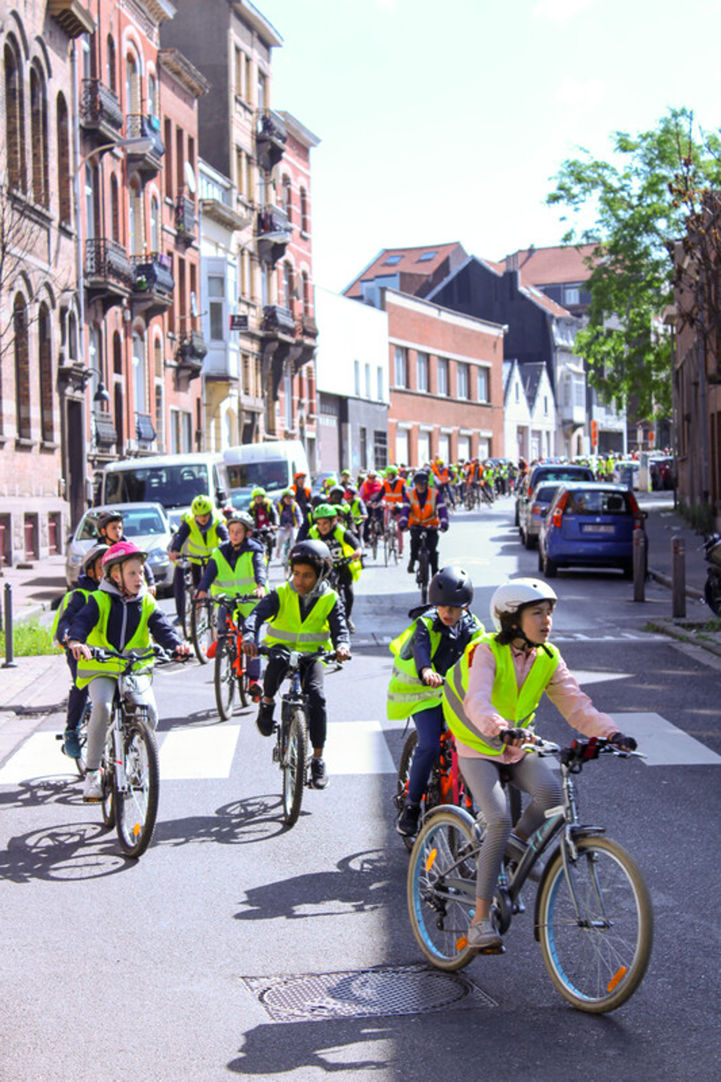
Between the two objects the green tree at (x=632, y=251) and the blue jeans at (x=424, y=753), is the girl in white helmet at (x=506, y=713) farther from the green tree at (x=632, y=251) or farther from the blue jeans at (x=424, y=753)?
the green tree at (x=632, y=251)

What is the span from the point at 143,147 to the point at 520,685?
39.9 m

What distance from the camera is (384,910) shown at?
22.1 ft

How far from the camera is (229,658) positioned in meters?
12.5

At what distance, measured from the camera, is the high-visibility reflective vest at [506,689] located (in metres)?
5.64

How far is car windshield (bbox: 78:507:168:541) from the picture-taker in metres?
24.7

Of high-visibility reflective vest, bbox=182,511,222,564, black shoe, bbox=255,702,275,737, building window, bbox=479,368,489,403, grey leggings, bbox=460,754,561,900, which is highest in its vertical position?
building window, bbox=479,368,489,403

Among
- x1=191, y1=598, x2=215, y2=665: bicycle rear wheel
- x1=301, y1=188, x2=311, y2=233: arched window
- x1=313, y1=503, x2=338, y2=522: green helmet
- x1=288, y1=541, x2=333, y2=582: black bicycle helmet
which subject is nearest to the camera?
x1=288, y1=541, x2=333, y2=582: black bicycle helmet

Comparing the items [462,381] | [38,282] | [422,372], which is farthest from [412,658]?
[462,381]

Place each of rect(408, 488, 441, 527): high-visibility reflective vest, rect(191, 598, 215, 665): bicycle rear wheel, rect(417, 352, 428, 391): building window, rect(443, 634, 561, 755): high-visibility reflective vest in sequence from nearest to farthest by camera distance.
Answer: rect(443, 634, 561, 755): high-visibility reflective vest → rect(191, 598, 215, 665): bicycle rear wheel → rect(408, 488, 441, 527): high-visibility reflective vest → rect(417, 352, 428, 391): building window

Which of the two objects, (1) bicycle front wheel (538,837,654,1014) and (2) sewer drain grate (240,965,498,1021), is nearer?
(1) bicycle front wheel (538,837,654,1014)

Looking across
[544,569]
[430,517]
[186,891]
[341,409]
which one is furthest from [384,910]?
[341,409]

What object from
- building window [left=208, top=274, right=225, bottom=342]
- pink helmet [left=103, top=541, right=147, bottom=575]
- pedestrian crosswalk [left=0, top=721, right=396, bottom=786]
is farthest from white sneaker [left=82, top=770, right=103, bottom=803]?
building window [left=208, top=274, right=225, bottom=342]

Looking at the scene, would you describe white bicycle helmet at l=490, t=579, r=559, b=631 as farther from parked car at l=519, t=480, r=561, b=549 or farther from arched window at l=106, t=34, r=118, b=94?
arched window at l=106, t=34, r=118, b=94

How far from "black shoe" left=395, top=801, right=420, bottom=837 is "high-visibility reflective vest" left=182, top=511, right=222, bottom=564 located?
949 centimetres
